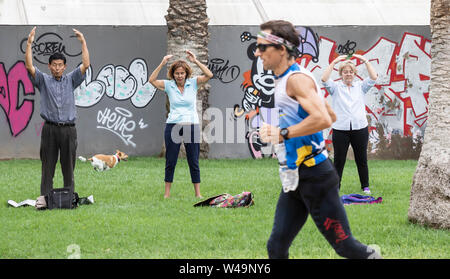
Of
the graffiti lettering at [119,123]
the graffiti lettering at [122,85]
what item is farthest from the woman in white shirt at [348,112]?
the graffiti lettering at [119,123]

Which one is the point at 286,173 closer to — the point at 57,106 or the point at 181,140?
the point at 57,106

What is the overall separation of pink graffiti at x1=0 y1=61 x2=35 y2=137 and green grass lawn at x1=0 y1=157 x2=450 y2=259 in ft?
12.5

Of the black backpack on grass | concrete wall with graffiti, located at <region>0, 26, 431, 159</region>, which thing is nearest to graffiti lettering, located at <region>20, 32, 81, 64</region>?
concrete wall with graffiti, located at <region>0, 26, 431, 159</region>

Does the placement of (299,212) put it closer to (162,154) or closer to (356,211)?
(356,211)

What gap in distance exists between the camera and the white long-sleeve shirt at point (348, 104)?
10164 mm

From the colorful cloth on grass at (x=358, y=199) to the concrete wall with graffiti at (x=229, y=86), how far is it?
6.44m

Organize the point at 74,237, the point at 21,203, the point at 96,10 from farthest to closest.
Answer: the point at 96,10 → the point at 21,203 → the point at 74,237

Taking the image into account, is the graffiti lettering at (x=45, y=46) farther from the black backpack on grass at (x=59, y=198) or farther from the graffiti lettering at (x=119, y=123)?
the black backpack on grass at (x=59, y=198)

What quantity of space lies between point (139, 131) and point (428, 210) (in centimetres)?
949

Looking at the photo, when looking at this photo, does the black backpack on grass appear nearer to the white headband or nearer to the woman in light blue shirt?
the woman in light blue shirt

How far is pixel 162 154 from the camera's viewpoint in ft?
52.1

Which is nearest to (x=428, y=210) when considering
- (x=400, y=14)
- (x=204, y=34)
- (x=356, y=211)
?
(x=356, y=211)

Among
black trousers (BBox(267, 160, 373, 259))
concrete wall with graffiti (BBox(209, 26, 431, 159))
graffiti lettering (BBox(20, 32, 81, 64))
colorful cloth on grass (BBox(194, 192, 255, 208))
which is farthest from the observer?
concrete wall with graffiti (BBox(209, 26, 431, 159))

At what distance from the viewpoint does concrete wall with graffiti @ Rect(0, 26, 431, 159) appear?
52.2 ft
